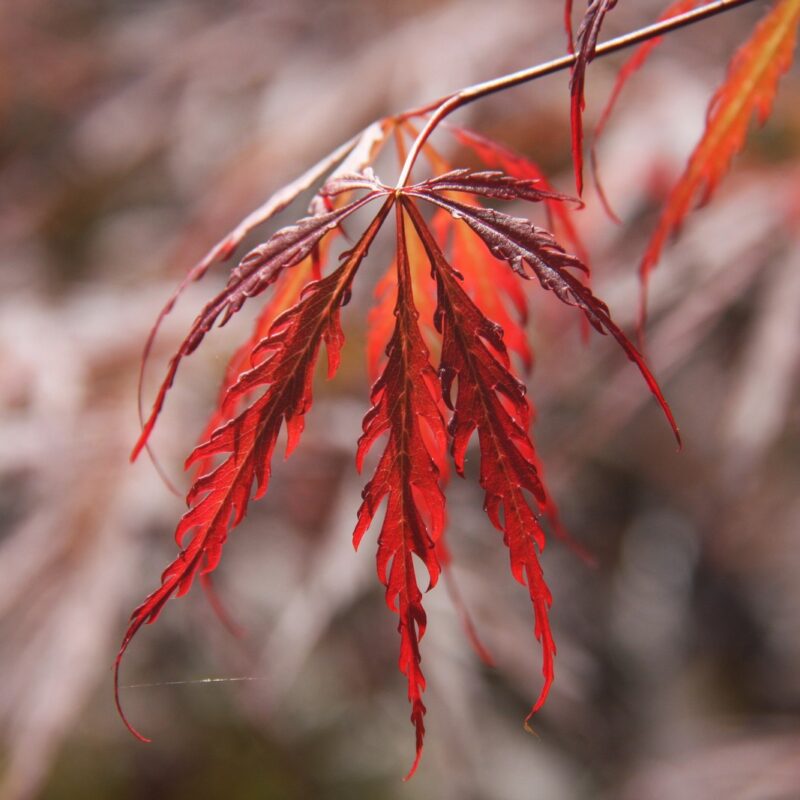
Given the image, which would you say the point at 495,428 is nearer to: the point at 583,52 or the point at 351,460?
the point at 583,52

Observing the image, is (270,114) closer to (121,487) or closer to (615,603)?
(121,487)

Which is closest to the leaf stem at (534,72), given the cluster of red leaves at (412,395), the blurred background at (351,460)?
the cluster of red leaves at (412,395)

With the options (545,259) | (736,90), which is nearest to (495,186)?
(545,259)

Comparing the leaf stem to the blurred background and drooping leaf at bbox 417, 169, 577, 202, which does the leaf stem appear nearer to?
drooping leaf at bbox 417, 169, 577, 202

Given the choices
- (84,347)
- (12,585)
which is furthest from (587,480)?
(12,585)

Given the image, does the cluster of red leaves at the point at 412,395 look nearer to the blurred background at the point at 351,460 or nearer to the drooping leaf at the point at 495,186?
the drooping leaf at the point at 495,186

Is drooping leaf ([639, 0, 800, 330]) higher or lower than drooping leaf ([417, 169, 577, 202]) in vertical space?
higher

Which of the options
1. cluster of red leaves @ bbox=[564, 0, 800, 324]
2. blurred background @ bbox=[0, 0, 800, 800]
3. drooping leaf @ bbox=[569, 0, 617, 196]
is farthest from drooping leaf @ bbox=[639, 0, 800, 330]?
blurred background @ bbox=[0, 0, 800, 800]
